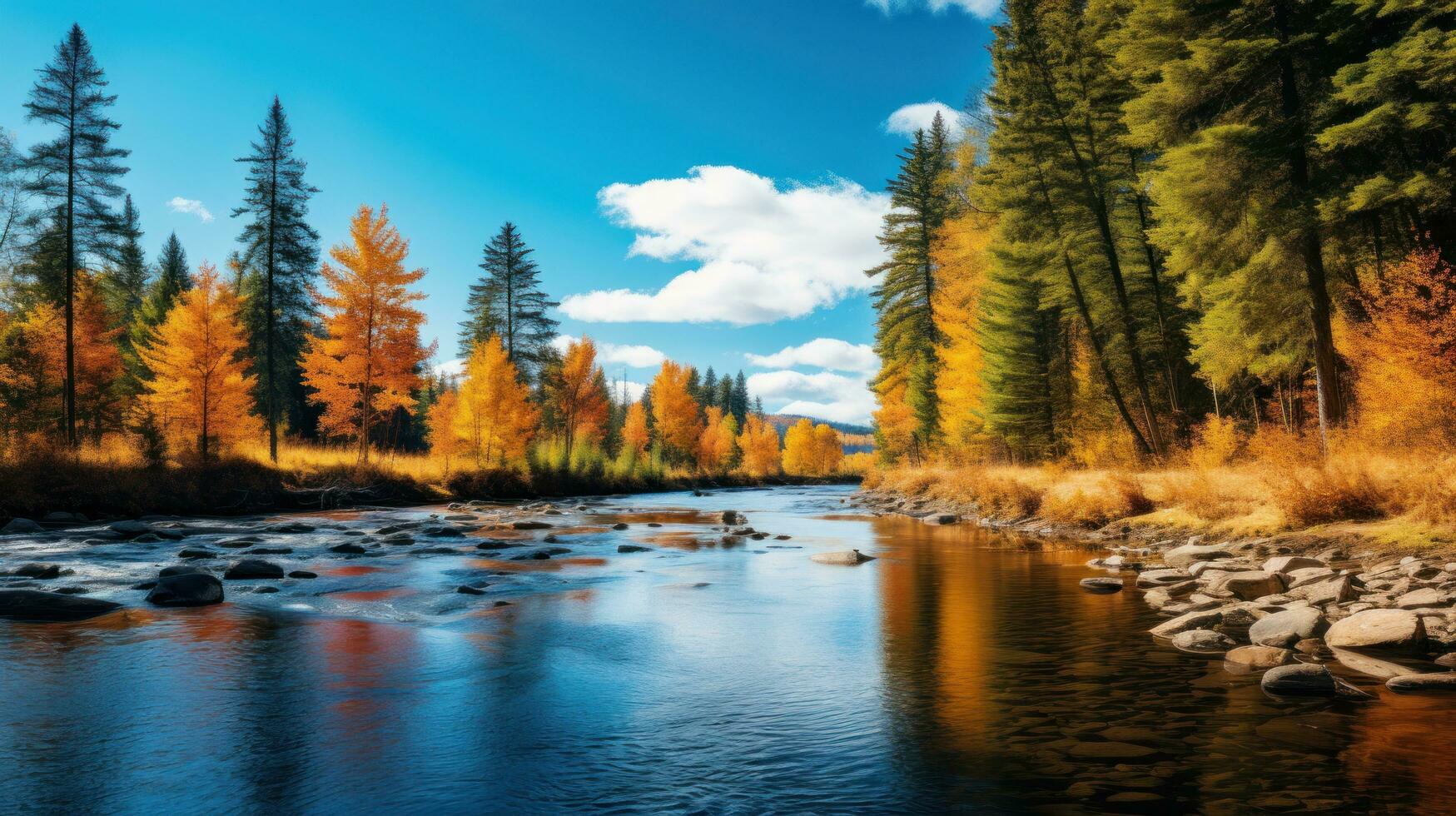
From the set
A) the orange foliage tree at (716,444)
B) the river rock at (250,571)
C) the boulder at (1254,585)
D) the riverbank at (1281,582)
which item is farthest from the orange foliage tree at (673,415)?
the boulder at (1254,585)

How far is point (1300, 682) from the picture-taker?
230 inches

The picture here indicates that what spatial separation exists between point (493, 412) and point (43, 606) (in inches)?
1136

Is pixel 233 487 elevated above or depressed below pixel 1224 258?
below

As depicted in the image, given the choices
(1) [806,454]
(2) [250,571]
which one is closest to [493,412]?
(2) [250,571]

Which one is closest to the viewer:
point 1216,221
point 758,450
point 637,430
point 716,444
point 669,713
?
point 669,713

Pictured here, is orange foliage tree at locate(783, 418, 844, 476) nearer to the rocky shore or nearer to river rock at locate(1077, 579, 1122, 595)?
the rocky shore

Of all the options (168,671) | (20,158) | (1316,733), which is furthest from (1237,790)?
(20,158)

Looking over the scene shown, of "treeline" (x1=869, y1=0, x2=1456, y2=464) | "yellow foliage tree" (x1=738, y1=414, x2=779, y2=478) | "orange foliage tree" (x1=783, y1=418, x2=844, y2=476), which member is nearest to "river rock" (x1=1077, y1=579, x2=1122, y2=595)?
"treeline" (x1=869, y1=0, x2=1456, y2=464)

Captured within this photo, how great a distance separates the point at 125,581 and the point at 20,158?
22.5 m

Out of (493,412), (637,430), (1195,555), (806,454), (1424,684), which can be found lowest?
(1424,684)

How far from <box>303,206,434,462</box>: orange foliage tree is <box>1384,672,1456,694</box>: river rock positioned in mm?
32082

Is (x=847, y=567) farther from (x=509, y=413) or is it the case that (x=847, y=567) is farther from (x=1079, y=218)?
(x=509, y=413)

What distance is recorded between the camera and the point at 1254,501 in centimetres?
1412

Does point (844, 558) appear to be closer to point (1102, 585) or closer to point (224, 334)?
point (1102, 585)
